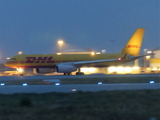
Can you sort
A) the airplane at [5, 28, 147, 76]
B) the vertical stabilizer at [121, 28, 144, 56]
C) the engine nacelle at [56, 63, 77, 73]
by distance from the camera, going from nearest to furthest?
the engine nacelle at [56, 63, 77, 73]
the airplane at [5, 28, 147, 76]
the vertical stabilizer at [121, 28, 144, 56]

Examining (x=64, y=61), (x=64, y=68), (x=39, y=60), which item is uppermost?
(x=39, y=60)

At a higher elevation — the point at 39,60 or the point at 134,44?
the point at 134,44

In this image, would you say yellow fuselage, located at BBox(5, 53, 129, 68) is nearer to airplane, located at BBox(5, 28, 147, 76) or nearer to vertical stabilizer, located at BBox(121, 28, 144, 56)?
airplane, located at BBox(5, 28, 147, 76)

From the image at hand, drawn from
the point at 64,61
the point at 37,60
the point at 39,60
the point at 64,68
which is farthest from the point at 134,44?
the point at 37,60

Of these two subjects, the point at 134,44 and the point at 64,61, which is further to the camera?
the point at 134,44

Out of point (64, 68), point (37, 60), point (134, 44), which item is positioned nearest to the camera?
point (64, 68)

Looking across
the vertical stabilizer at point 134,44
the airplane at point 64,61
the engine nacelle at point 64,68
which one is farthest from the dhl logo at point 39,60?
the vertical stabilizer at point 134,44

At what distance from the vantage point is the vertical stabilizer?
3869 centimetres

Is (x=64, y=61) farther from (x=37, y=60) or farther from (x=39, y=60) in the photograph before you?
(x=37, y=60)

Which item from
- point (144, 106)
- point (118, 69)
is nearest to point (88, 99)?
point (144, 106)

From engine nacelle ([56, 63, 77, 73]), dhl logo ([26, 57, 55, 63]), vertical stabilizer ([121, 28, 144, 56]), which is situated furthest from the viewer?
vertical stabilizer ([121, 28, 144, 56])

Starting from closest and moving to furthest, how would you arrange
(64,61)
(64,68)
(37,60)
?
(64,68)
(37,60)
(64,61)

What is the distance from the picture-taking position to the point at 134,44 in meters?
38.8

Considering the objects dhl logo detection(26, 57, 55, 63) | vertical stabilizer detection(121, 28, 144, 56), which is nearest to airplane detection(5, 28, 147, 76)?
dhl logo detection(26, 57, 55, 63)
